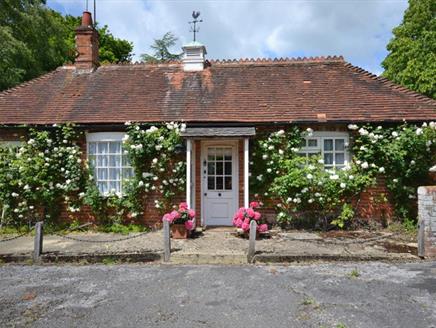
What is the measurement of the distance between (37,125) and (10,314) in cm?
706

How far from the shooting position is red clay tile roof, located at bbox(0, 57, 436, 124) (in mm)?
10617

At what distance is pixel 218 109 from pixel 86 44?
6.04 metres

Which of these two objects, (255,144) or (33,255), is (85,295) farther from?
(255,144)

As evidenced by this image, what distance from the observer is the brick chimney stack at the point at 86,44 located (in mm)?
13336

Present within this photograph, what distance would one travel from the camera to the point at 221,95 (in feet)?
38.7

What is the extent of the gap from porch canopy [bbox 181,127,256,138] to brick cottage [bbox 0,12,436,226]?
0.03 metres

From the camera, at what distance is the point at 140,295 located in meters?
5.53

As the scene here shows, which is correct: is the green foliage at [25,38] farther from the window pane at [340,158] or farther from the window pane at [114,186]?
the window pane at [340,158]

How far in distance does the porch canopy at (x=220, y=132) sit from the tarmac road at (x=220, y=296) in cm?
385

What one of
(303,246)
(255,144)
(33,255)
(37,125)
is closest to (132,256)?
(33,255)

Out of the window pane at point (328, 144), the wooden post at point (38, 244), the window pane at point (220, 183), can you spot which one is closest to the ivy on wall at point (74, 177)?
the window pane at point (220, 183)

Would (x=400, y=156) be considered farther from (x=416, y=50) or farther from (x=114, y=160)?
(x=416, y=50)

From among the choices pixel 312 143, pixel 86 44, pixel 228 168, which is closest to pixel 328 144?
pixel 312 143

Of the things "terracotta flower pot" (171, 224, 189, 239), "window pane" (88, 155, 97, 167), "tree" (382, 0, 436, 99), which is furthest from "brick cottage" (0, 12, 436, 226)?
"tree" (382, 0, 436, 99)
